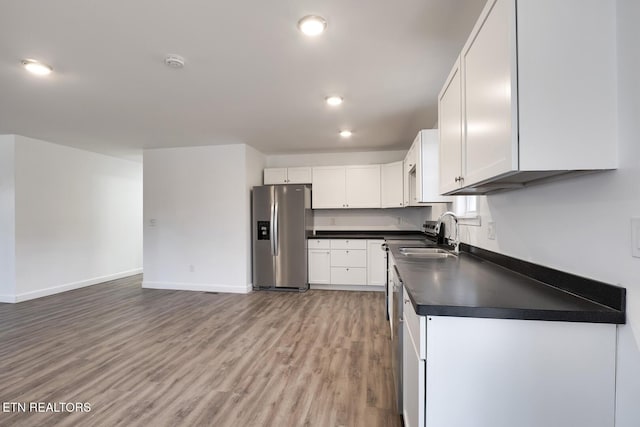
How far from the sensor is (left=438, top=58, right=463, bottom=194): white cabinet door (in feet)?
5.47

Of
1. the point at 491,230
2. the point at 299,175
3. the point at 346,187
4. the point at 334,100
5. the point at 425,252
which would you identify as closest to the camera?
the point at 491,230

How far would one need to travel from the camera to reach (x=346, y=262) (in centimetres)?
496

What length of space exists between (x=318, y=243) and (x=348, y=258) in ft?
1.77

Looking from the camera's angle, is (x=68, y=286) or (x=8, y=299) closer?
(x=8, y=299)

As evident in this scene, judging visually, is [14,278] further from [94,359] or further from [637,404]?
[637,404]

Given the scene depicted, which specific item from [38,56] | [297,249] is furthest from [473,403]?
[297,249]

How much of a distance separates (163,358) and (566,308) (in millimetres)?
2789

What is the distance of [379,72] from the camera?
2.46 meters

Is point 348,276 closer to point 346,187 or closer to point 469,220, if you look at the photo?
point 346,187

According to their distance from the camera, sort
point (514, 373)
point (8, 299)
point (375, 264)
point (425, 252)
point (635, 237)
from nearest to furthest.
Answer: point (635, 237) < point (514, 373) < point (425, 252) < point (8, 299) < point (375, 264)

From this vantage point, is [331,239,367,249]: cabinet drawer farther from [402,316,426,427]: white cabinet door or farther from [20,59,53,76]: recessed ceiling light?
[20,59,53,76]: recessed ceiling light

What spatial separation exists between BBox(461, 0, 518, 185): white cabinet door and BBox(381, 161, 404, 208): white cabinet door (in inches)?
134

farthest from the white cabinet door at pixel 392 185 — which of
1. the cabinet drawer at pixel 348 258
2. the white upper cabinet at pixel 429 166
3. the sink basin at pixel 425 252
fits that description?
the sink basin at pixel 425 252

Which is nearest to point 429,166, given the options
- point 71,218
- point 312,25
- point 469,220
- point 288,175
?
point 469,220
